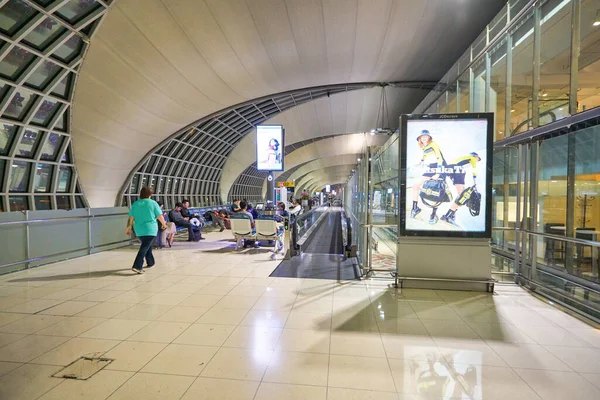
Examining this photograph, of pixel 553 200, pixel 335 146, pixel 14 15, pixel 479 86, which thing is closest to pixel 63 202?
pixel 14 15

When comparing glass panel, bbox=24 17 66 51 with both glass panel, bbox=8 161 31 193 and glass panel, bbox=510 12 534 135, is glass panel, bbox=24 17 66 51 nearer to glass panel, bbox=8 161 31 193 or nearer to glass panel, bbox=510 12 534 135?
glass panel, bbox=8 161 31 193

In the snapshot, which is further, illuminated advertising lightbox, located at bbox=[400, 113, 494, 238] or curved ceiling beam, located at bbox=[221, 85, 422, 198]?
curved ceiling beam, located at bbox=[221, 85, 422, 198]

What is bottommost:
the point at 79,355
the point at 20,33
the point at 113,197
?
the point at 79,355

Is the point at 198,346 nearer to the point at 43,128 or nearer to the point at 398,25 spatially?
the point at 43,128

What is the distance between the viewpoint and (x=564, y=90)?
16.7 ft

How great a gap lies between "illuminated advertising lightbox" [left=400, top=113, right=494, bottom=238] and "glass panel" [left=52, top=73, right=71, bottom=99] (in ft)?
31.7

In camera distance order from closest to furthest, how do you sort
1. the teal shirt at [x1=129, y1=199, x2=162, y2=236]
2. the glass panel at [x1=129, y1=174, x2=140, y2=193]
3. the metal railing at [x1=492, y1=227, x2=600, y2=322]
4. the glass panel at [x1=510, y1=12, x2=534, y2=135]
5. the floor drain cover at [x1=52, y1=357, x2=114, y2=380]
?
the floor drain cover at [x1=52, y1=357, x2=114, y2=380] < the metal railing at [x1=492, y1=227, x2=600, y2=322] < the glass panel at [x1=510, y1=12, x2=534, y2=135] < the teal shirt at [x1=129, y1=199, x2=162, y2=236] < the glass panel at [x1=129, y1=174, x2=140, y2=193]

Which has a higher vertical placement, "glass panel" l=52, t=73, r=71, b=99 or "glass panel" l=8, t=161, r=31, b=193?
"glass panel" l=52, t=73, r=71, b=99

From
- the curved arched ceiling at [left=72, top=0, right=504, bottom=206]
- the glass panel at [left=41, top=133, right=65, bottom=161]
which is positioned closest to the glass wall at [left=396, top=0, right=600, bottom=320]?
the curved arched ceiling at [left=72, top=0, right=504, bottom=206]

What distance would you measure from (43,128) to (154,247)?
4.78m

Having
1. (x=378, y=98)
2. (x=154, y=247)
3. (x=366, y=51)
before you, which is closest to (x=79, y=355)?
(x=154, y=247)

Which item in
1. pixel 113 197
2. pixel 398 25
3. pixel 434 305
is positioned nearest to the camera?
pixel 434 305

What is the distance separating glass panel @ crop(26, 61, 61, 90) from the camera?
338 inches

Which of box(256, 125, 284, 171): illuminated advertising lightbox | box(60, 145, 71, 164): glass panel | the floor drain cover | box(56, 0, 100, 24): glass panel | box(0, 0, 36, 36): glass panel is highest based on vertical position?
box(56, 0, 100, 24): glass panel
